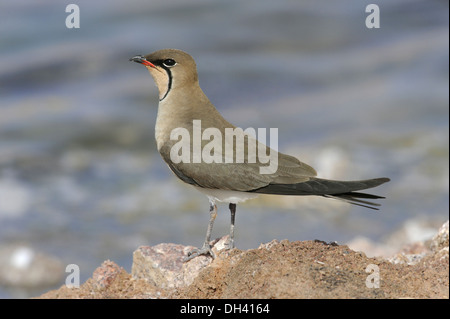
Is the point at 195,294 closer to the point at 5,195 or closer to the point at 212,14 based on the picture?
the point at 5,195

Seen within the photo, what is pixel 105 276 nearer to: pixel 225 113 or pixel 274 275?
pixel 274 275

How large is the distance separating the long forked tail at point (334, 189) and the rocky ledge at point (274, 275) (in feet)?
1.24

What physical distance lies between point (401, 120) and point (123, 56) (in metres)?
6.65

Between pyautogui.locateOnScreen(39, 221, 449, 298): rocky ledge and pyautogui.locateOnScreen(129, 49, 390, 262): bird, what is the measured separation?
9.2 inches

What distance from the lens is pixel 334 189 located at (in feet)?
15.4

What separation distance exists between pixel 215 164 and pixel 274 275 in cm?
141

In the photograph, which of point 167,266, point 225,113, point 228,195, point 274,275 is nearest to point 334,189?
point 228,195

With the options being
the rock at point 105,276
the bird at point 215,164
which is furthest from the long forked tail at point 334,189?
the rock at point 105,276

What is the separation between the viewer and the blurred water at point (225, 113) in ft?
33.0

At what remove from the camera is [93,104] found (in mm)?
14383

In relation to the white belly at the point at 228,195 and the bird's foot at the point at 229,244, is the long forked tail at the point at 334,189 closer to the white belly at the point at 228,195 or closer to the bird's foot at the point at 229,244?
the white belly at the point at 228,195

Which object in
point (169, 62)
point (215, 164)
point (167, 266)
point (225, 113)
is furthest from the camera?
point (225, 113)

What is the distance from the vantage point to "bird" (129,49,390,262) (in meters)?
4.89

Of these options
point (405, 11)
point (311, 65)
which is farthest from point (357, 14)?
point (311, 65)
